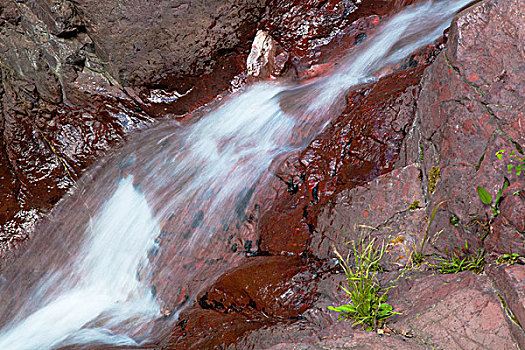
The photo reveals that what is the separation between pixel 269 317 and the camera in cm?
313

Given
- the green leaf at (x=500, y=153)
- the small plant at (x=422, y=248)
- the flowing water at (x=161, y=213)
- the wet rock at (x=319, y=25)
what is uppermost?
the wet rock at (x=319, y=25)

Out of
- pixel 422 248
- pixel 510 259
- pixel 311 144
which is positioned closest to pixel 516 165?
pixel 510 259

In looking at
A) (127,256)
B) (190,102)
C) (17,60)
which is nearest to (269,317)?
(127,256)

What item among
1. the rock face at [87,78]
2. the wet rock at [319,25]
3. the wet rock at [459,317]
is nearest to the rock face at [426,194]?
the wet rock at [459,317]

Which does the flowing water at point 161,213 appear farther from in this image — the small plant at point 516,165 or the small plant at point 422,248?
the small plant at point 516,165

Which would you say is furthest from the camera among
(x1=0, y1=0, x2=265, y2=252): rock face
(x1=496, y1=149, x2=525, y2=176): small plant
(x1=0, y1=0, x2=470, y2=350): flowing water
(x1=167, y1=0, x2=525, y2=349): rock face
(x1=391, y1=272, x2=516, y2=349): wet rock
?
(x1=0, y1=0, x2=265, y2=252): rock face

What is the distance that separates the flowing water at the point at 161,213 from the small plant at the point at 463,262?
6.18ft

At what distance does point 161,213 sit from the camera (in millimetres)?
4445

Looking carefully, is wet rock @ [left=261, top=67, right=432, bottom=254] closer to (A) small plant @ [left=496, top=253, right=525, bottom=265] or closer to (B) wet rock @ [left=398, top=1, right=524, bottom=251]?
(B) wet rock @ [left=398, top=1, right=524, bottom=251]

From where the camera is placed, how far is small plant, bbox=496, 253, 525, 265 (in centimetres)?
226

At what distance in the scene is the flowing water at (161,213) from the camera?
4.09 meters

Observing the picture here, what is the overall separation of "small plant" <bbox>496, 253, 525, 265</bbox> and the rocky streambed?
0.02 m

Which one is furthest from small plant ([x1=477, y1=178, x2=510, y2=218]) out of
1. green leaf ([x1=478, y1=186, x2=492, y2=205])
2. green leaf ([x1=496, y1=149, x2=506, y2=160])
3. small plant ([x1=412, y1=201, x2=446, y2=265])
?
small plant ([x1=412, y1=201, x2=446, y2=265])

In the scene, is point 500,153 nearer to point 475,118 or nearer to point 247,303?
point 475,118
